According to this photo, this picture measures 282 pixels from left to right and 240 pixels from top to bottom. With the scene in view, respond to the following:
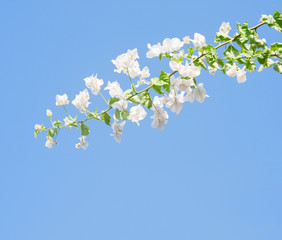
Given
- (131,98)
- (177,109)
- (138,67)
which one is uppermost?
(138,67)

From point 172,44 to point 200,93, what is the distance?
1.27ft

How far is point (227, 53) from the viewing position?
246 cm

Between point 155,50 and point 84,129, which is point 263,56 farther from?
point 84,129

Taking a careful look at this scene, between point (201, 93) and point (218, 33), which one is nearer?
point (201, 93)

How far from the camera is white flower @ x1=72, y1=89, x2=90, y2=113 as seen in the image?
2.27m

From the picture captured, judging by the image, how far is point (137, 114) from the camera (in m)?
2.20

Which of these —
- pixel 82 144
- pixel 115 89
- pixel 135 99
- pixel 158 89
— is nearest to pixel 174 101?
pixel 158 89

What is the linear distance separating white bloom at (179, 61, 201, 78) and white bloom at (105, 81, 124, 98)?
394 millimetres

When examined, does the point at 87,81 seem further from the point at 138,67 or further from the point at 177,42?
the point at 177,42

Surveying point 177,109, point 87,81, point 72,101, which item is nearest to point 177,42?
point 177,109

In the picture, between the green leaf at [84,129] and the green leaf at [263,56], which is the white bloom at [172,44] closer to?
the green leaf at [263,56]

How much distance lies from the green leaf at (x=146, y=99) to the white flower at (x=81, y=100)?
1.25ft

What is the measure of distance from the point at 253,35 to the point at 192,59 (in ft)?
1.63

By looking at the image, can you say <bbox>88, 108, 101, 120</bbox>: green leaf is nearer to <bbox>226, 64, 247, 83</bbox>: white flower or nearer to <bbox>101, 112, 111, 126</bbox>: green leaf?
<bbox>101, 112, 111, 126</bbox>: green leaf
